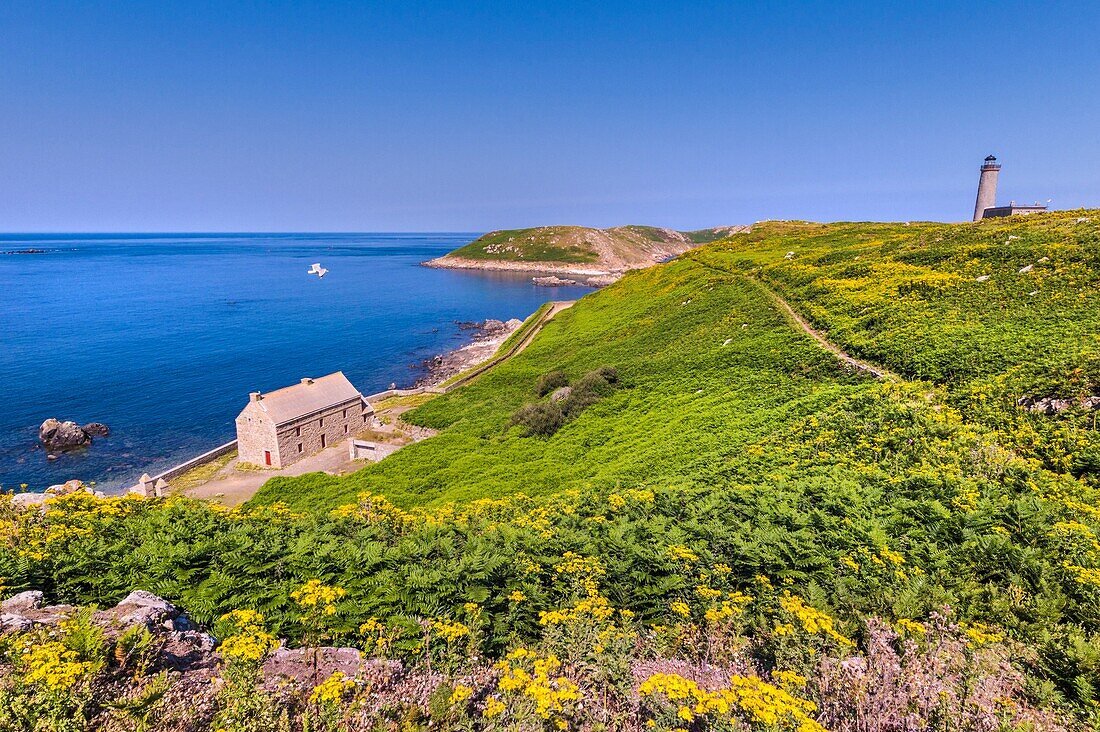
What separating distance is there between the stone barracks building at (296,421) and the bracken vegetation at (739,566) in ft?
66.6

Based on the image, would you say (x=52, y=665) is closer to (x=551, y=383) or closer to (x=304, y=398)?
(x=551, y=383)

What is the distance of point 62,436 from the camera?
49250 millimetres

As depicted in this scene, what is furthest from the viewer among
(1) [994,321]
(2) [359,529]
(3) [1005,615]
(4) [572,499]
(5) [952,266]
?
(5) [952,266]

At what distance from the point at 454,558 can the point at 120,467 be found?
175 feet

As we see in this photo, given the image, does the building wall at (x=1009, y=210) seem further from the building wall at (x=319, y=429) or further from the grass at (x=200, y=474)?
the grass at (x=200, y=474)

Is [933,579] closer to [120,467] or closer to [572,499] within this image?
[572,499]

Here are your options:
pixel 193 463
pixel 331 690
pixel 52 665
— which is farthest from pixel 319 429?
pixel 331 690

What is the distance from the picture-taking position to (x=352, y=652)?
24.9 feet

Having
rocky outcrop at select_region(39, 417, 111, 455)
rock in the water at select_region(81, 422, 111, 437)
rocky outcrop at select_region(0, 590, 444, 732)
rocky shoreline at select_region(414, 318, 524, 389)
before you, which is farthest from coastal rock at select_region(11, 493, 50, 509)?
rocky shoreline at select_region(414, 318, 524, 389)

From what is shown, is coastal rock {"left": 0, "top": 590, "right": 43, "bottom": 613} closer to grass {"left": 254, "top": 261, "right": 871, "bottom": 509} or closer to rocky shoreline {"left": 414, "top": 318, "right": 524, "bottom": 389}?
grass {"left": 254, "top": 261, "right": 871, "bottom": 509}

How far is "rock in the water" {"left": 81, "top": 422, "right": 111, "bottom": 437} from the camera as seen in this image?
52.2 m

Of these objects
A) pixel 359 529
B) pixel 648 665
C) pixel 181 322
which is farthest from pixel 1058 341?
pixel 181 322

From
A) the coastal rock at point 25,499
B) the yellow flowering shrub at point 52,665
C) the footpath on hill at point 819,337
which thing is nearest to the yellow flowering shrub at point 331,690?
the yellow flowering shrub at point 52,665

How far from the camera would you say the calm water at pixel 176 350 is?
51172 millimetres
